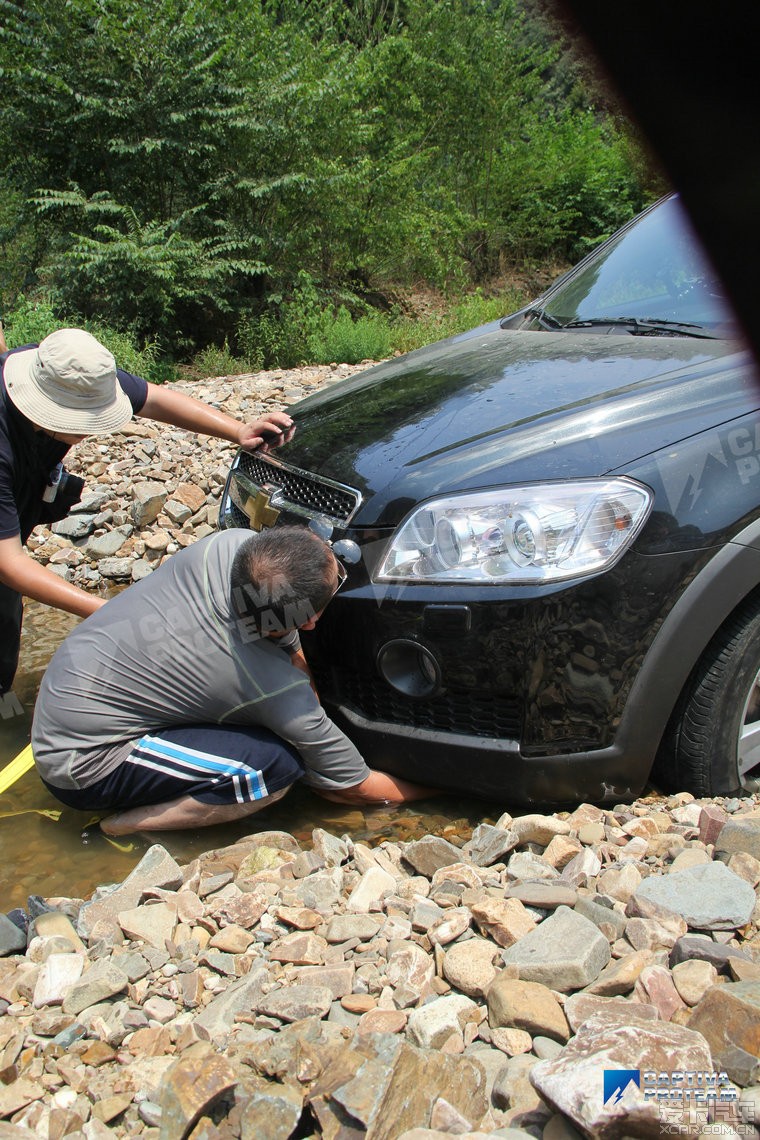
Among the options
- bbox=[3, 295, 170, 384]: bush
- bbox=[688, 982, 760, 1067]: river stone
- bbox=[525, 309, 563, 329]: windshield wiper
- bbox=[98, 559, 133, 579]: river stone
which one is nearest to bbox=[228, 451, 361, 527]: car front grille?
bbox=[525, 309, 563, 329]: windshield wiper

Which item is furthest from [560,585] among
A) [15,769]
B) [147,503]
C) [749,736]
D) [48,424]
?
[147,503]

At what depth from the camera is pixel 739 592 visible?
235cm

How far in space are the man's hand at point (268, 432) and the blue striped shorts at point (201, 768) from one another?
1009mm

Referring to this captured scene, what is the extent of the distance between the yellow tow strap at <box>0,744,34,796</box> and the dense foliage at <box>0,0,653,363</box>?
8.58 meters

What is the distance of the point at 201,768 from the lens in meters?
2.83

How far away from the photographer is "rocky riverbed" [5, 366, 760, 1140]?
148cm

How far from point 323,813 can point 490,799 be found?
71 centimetres

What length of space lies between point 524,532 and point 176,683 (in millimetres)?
1210

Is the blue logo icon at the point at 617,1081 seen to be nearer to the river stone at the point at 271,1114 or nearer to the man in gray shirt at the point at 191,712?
the river stone at the point at 271,1114

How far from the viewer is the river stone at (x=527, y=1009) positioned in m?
1.68


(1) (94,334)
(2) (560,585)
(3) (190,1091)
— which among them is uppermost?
(2) (560,585)

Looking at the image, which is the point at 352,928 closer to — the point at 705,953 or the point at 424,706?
the point at 424,706

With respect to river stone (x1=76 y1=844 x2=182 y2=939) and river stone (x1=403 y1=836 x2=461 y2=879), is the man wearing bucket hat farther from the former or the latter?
river stone (x1=403 y1=836 x2=461 y2=879)

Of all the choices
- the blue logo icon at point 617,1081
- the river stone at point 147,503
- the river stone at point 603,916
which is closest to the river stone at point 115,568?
the river stone at point 147,503
